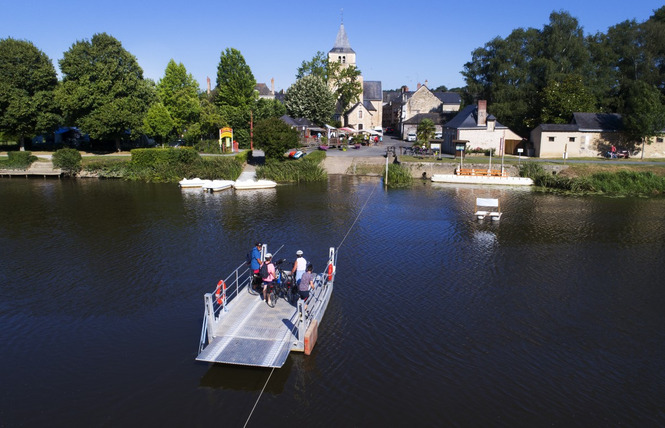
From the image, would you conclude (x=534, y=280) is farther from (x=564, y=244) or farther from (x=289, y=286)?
(x=289, y=286)

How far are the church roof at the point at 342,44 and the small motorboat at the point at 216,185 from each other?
6382 cm

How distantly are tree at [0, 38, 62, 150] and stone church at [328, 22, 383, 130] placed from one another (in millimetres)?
50592

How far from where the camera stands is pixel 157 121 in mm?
56500

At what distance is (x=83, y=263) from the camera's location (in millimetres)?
22672

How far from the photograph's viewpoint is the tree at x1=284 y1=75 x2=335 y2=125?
77375 millimetres

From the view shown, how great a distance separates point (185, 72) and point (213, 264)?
46.8 metres

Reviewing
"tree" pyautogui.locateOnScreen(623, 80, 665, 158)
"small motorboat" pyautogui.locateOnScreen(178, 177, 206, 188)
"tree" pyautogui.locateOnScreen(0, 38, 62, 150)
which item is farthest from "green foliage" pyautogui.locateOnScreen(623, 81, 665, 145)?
"tree" pyautogui.locateOnScreen(0, 38, 62, 150)

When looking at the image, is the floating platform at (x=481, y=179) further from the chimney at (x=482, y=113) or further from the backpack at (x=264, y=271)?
the backpack at (x=264, y=271)

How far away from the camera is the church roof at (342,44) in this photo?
326 feet

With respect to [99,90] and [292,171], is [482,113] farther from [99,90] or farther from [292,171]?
[99,90]

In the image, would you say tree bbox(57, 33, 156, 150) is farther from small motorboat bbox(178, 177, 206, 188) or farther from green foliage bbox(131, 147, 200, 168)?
small motorboat bbox(178, 177, 206, 188)

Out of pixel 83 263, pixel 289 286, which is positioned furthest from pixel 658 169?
pixel 83 263

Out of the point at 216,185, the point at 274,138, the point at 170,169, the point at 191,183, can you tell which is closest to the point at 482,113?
the point at 274,138

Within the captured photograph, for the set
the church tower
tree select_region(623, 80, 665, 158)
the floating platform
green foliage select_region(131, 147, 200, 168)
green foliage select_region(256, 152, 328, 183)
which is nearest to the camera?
the floating platform
